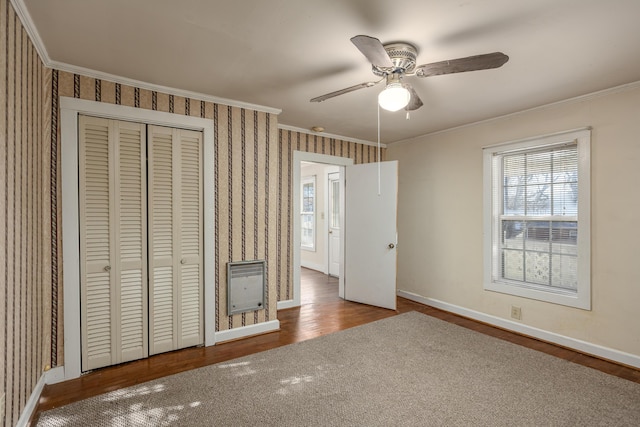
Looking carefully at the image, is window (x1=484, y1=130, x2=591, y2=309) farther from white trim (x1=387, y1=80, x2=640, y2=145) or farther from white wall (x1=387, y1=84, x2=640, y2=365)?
white trim (x1=387, y1=80, x2=640, y2=145)

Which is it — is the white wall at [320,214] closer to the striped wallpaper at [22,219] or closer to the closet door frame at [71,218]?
the closet door frame at [71,218]

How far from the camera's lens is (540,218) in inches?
134

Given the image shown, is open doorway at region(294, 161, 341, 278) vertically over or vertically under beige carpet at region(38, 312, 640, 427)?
over

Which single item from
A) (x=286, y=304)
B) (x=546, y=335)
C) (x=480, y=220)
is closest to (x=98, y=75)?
(x=286, y=304)

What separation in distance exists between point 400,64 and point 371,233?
2.68 metres

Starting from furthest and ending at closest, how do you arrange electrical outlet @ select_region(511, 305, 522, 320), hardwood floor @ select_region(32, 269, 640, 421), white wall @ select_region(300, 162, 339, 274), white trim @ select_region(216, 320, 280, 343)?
white wall @ select_region(300, 162, 339, 274), electrical outlet @ select_region(511, 305, 522, 320), white trim @ select_region(216, 320, 280, 343), hardwood floor @ select_region(32, 269, 640, 421)

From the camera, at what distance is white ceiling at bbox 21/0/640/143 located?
172cm

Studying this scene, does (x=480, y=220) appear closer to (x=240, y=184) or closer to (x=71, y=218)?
(x=240, y=184)

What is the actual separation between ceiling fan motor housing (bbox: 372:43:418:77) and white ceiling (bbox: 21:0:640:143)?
0.14 feet

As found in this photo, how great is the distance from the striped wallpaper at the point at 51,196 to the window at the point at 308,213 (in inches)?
108

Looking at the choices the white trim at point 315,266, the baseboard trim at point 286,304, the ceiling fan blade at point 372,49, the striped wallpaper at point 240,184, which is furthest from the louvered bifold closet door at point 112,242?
the white trim at point 315,266

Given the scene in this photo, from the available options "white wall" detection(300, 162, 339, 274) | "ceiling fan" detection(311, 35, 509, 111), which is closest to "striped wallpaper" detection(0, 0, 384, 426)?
"ceiling fan" detection(311, 35, 509, 111)

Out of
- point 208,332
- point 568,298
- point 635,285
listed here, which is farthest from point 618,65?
point 208,332

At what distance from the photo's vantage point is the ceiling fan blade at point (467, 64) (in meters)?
1.73
